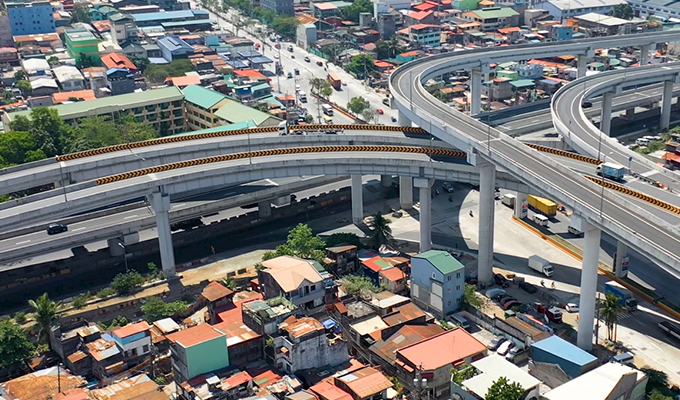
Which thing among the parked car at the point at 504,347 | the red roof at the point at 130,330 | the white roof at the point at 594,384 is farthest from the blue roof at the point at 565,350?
the red roof at the point at 130,330

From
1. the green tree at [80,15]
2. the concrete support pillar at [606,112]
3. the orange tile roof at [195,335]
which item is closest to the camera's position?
the orange tile roof at [195,335]

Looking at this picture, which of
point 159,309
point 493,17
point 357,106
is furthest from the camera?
point 493,17

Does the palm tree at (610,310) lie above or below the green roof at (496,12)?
below

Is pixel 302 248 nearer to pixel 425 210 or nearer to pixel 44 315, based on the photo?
pixel 425 210

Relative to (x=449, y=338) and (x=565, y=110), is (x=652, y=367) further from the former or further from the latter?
(x=565, y=110)

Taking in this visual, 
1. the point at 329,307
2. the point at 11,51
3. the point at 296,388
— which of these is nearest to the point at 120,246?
the point at 329,307

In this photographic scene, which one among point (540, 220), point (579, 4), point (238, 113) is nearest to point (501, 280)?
point (540, 220)

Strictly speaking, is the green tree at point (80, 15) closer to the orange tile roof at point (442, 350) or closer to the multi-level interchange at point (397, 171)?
the multi-level interchange at point (397, 171)
